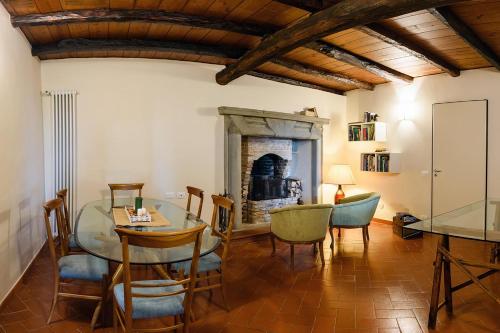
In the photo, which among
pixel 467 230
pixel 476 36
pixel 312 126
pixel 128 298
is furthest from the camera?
pixel 312 126

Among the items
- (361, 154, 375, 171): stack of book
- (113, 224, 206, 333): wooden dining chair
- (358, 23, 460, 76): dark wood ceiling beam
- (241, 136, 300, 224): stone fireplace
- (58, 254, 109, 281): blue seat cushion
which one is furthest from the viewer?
(361, 154, 375, 171): stack of book

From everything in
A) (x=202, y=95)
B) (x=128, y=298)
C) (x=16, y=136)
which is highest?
(x=202, y=95)

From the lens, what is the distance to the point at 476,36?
349 centimetres

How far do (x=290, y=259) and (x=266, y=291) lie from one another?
0.87 meters

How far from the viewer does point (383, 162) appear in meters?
5.30

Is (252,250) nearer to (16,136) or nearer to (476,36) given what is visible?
(16,136)

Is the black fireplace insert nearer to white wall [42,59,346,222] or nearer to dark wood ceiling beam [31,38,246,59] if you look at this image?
white wall [42,59,346,222]

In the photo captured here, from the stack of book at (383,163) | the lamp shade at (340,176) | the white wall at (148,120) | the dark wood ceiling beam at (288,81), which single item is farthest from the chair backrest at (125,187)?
the stack of book at (383,163)

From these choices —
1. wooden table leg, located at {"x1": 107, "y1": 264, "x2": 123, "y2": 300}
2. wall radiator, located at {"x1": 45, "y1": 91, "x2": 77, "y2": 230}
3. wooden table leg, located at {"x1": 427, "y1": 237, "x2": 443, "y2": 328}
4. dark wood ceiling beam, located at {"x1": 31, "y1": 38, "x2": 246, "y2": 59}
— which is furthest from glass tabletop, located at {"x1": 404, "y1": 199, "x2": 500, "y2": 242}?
wall radiator, located at {"x1": 45, "y1": 91, "x2": 77, "y2": 230}

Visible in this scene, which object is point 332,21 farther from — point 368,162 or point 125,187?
point 368,162

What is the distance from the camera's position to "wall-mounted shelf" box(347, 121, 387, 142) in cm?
532

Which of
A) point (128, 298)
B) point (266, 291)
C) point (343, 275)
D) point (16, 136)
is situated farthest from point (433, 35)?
point (16, 136)

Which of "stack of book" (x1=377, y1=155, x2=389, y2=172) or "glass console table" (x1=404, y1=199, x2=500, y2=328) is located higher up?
"stack of book" (x1=377, y1=155, x2=389, y2=172)

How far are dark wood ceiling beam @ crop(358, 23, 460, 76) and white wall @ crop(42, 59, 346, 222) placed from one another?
1.92 meters
